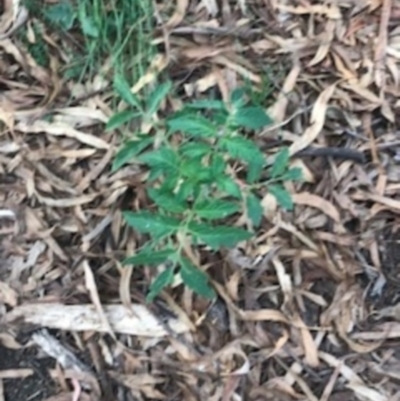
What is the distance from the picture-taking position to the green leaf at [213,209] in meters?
1.75

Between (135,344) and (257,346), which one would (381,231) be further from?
(135,344)

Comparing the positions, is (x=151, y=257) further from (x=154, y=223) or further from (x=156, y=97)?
(x=156, y=97)

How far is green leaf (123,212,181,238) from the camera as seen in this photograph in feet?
5.72

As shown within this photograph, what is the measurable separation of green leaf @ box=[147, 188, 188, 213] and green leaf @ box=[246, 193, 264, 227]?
4.3 inches

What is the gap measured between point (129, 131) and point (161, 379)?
446mm

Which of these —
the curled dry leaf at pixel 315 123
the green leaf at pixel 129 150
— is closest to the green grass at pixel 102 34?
the green leaf at pixel 129 150

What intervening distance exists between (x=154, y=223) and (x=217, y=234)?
0.10m

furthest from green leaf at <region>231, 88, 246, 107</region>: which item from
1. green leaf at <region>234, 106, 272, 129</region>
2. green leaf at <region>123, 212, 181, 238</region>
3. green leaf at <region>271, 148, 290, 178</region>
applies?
green leaf at <region>123, 212, 181, 238</region>

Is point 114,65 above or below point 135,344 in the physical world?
above

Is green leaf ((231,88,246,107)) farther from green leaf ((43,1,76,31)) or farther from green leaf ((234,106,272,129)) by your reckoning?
green leaf ((43,1,76,31))

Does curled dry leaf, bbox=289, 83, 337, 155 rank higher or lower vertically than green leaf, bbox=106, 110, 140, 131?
lower

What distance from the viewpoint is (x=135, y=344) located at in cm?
190

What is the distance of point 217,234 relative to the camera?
1.74 m

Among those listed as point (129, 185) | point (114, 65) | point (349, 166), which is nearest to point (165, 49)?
point (114, 65)
